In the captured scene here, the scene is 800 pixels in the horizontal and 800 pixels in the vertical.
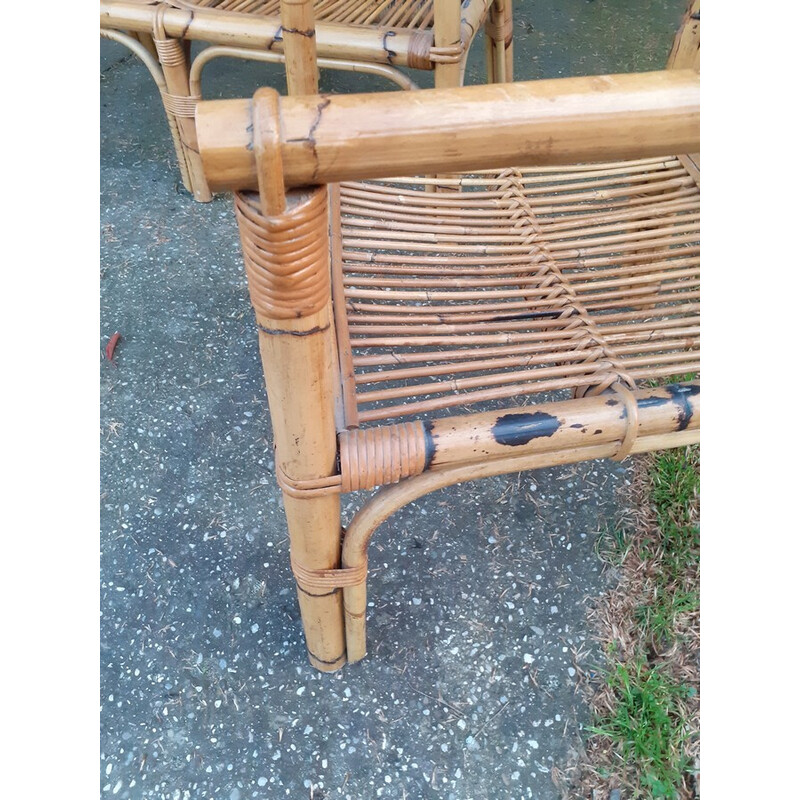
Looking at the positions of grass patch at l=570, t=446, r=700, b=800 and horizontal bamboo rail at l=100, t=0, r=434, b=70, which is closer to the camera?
grass patch at l=570, t=446, r=700, b=800

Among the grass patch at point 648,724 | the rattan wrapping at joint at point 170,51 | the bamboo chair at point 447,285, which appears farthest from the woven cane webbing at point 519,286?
the rattan wrapping at joint at point 170,51

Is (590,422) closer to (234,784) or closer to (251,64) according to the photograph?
(234,784)

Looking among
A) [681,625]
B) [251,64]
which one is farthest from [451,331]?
[251,64]

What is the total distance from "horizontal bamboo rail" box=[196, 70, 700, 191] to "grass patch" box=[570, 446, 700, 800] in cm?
82

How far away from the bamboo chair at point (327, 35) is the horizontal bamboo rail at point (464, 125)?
89 centimetres

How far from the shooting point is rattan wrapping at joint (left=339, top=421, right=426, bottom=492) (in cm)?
77

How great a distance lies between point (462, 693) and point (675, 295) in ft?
2.22

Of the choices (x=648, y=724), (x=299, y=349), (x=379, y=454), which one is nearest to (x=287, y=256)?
(x=299, y=349)

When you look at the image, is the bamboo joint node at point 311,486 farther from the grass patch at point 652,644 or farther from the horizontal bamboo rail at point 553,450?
the grass patch at point 652,644

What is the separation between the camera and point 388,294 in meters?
1.05

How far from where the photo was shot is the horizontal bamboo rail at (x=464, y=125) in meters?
0.52

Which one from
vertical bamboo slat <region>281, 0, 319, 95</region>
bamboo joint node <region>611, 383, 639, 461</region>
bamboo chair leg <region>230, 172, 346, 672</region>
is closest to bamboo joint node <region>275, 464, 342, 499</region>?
bamboo chair leg <region>230, 172, 346, 672</region>

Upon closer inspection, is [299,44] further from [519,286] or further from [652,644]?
[652,644]

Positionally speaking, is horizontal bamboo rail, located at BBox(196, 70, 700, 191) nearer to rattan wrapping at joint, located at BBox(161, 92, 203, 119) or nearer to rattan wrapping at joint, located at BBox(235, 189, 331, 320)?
rattan wrapping at joint, located at BBox(235, 189, 331, 320)
